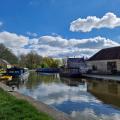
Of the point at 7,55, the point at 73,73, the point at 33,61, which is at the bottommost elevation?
the point at 73,73

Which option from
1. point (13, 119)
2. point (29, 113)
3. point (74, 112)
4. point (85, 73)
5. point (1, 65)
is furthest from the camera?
point (1, 65)

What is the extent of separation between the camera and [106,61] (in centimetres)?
5406

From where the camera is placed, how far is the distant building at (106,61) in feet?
168

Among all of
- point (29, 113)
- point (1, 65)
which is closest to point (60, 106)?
point (29, 113)

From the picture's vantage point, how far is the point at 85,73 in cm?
5781

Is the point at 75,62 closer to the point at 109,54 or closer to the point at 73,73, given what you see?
the point at 73,73

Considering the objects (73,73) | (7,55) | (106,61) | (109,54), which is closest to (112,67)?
(106,61)

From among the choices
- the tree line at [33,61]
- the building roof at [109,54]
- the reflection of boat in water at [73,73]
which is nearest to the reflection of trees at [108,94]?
the building roof at [109,54]

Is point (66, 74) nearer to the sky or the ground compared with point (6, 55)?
nearer to the ground

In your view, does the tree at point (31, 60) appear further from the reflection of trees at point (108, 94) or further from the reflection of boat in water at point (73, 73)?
the reflection of trees at point (108, 94)

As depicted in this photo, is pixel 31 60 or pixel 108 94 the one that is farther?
pixel 31 60

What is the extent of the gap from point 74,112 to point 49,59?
106575 millimetres

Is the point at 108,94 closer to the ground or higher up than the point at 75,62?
closer to the ground

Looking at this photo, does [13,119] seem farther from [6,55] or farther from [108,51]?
[6,55]
